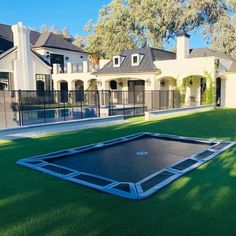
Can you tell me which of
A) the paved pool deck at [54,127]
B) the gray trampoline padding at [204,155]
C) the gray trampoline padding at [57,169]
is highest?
the paved pool deck at [54,127]

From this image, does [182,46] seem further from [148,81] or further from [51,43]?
[51,43]

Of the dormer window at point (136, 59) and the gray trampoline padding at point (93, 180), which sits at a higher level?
the dormer window at point (136, 59)

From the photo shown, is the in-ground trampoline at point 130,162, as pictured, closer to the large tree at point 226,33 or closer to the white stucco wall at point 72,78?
the white stucco wall at point 72,78

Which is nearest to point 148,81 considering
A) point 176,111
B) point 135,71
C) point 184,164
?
point 135,71

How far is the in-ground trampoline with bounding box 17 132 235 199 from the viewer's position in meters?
5.24

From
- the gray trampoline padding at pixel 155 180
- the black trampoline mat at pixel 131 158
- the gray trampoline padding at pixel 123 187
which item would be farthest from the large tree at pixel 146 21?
the gray trampoline padding at pixel 123 187

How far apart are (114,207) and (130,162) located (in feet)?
9.06

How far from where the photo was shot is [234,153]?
744 cm

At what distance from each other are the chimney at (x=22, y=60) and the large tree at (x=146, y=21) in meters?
14.9

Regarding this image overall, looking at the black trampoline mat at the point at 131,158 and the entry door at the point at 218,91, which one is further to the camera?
the entry door at the point at 218,91

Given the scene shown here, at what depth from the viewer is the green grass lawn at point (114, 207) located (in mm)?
3555

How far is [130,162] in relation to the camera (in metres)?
6.94

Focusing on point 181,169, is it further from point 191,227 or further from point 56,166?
point 56,166

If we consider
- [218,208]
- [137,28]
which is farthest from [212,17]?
[218,208]
